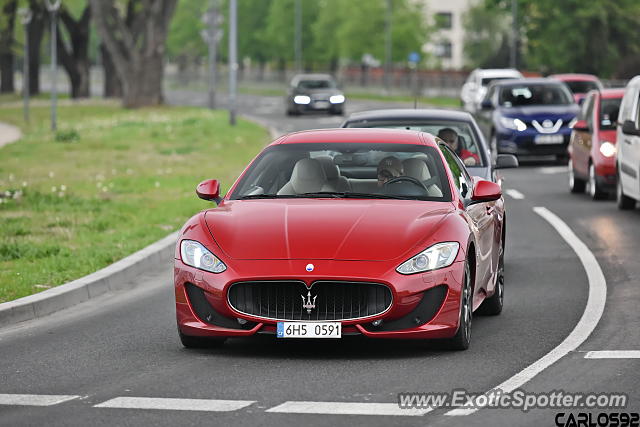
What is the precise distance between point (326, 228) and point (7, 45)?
→ 253 feet

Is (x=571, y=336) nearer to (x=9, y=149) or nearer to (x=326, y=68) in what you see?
(x=9, y=149)

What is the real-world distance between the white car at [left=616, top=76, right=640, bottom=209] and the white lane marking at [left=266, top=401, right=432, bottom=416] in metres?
11.7

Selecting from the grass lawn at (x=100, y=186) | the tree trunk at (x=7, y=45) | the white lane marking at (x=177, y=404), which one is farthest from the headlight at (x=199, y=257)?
the tree trunk at (x=7, y=45)

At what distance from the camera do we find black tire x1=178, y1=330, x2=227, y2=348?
9.41 meters

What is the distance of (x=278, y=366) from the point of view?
8844 mm

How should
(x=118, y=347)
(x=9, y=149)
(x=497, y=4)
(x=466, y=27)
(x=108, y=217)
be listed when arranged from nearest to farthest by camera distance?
(x=118, y=347) < (x=108, y=217) < (x=9, y=149) < (x=497, y=4) < (x=466, y=27)

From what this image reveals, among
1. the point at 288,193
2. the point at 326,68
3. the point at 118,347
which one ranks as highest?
the point at 288,193

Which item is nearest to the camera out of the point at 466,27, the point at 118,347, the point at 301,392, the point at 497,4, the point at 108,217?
the point at 301,392

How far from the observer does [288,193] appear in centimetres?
1014

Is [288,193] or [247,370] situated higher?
[288,193]

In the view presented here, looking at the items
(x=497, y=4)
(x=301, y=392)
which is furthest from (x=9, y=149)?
A: (x=497, y=4)

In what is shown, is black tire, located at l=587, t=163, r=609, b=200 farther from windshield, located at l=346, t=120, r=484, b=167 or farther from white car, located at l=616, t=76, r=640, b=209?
windshield, located at l=346, t=120, r=484, b=167

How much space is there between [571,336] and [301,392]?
2.55 meters

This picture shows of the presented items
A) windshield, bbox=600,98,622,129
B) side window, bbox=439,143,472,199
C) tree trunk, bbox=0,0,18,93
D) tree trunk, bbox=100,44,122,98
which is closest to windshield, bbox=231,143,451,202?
side window, bbox=439,143,472,199
